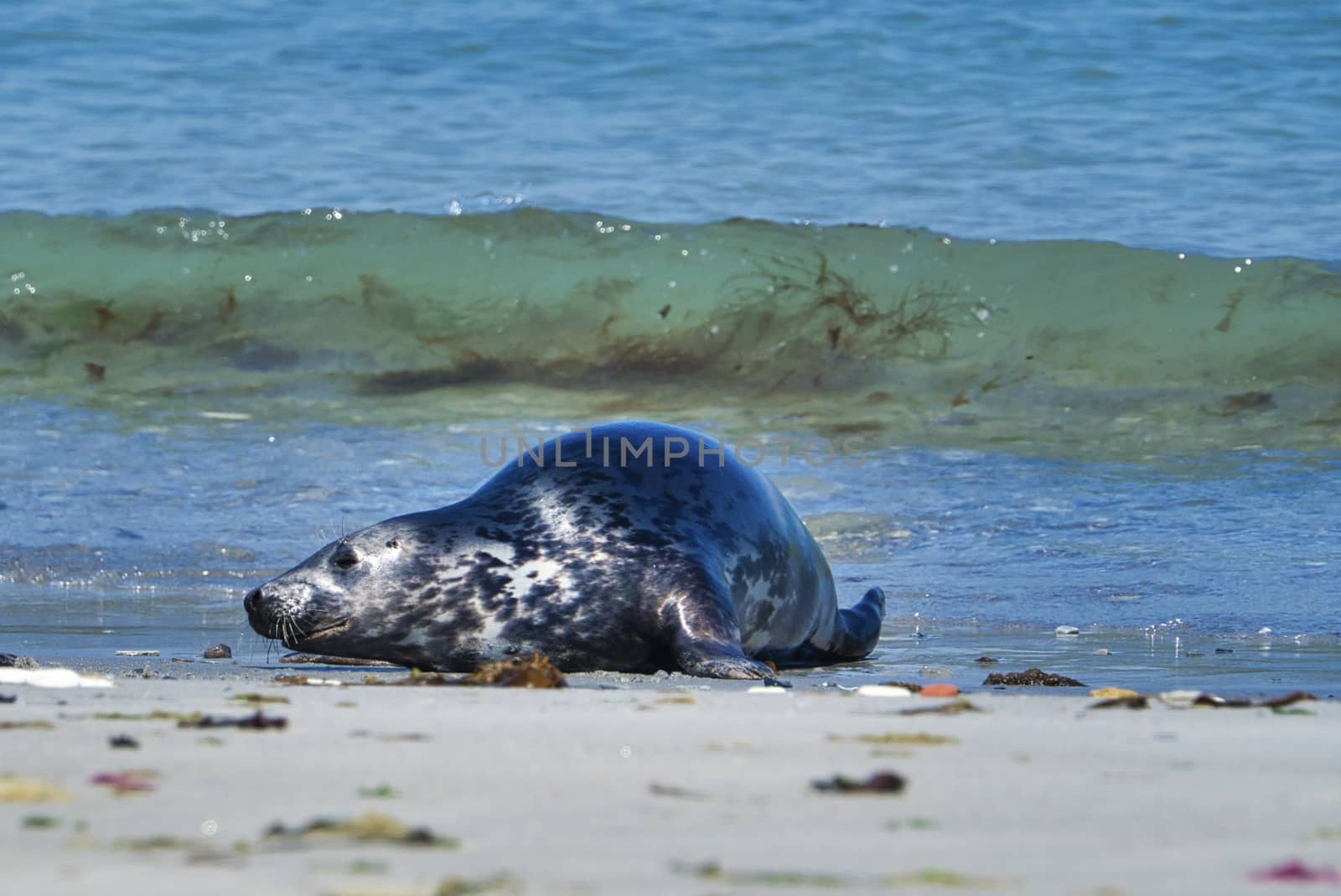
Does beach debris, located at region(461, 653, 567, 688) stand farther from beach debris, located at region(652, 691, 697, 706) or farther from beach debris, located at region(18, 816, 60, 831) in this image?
beach debris, located at region(18, 816, 60, 831)

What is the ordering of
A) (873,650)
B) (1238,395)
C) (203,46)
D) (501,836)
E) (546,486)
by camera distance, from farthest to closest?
1. (203,46)
2. (1238,395)
3. (873,650)
4. (546,486)
5. (501,836)

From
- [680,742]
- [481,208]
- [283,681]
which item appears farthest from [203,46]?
[680,742]

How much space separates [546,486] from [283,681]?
4.85 ft

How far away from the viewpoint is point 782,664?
219 inches

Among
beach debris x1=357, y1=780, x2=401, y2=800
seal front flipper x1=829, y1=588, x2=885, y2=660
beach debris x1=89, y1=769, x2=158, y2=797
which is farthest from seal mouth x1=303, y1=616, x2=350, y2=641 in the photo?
beach debris x1=357, y1=780, x2=401, y2=800

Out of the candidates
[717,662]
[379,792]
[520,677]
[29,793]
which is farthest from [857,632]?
[29,793]

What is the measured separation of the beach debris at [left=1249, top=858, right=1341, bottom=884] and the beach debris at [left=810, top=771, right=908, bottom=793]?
0.51m

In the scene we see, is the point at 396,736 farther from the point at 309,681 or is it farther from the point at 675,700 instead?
the point at 309,681

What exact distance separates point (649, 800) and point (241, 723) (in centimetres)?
89

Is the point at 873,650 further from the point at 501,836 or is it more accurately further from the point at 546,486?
the point at 501,836

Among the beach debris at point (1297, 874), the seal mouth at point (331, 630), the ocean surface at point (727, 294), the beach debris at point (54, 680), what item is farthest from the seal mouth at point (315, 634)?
the beach debris at point (1297, 874)

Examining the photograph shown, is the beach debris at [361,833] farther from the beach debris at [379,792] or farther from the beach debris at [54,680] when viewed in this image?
the beach debris at [54,680]

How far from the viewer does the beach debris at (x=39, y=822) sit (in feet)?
5.64

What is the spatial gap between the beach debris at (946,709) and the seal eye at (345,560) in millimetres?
2152
